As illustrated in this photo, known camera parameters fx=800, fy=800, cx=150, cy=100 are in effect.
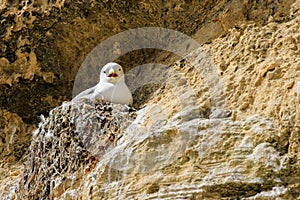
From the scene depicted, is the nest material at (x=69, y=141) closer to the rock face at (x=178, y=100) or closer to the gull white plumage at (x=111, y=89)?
the rock face at (x=178, y=100)

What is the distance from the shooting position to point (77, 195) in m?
4.95

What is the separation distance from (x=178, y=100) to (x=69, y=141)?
85 centimetres

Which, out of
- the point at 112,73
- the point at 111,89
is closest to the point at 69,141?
the point at 111,89

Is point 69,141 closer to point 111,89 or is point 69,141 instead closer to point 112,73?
point 111,89

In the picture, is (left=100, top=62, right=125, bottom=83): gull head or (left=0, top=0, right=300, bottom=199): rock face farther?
(left=100, top=62, right=125, bottom=83): gull head

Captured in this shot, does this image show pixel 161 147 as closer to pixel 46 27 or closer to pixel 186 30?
pixel 186 30

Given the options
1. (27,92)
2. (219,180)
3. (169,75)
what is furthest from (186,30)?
(219,180)

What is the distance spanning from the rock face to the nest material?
2 cm

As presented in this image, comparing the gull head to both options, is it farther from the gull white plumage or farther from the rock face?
the rock face

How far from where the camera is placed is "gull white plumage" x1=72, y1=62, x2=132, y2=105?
20.0ft

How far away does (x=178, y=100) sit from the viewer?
17.1 ft

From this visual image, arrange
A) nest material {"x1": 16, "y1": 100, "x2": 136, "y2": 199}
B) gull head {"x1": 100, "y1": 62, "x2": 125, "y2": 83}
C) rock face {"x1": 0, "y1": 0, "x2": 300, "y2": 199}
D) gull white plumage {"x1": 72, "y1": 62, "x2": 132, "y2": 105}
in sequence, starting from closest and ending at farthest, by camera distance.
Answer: rock face {"x1": 0, "y1": 0, "x2": 300, "y2": 199}
nest material {"x1": 16, "y1": 100, "x2": 136, "y2": 199}
gull white plumage {"x1": 72, "y1": 62, "x2": 132, "y2": 105}
gull head {"x1": 100, "y1": 62, "x2": 125, "y2": 83}

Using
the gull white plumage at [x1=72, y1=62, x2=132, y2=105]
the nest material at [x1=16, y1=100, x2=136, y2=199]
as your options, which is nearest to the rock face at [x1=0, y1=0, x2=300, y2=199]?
the nest material at [x1=16, y1=100, x2=136, y2=199]

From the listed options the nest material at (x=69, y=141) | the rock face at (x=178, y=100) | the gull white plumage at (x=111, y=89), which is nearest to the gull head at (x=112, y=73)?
the gull white plumage at (x=111, y=89)
